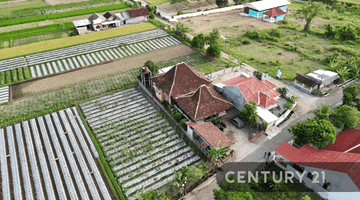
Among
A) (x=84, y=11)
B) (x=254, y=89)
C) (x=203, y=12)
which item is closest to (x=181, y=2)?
(x=203, y=12)

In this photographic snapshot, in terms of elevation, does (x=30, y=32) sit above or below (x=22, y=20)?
below

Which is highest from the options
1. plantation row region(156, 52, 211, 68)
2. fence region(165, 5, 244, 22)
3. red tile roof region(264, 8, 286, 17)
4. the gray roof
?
red tile roof region(264, 8, 286, 17)

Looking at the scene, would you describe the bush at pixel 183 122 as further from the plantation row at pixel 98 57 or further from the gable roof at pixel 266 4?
the gable roof at pixel 266 4

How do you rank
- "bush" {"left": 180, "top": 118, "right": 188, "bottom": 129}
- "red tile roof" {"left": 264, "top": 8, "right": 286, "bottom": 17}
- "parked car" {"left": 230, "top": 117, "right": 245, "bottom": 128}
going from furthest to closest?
"red tile roof" {"left": 264, "top": 8, "right": 286, "bottom": 17}
"parked car" {"left": 230, "top": 117, "right": 245, "bottom": 128}
"bush" {"left": 180, "top": 118, "right": 188, "bottom": 129}

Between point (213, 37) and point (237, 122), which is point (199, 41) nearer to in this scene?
point (213, 37)

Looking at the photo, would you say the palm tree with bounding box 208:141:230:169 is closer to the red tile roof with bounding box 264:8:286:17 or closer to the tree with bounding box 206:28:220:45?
the tree with bounding box 206:28:220:45

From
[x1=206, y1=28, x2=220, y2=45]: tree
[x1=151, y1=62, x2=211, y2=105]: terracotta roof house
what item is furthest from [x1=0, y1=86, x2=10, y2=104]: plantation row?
[x1=206, y1=28, x2=220, y2=45]: tree

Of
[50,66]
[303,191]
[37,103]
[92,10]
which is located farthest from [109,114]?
[92,10]
